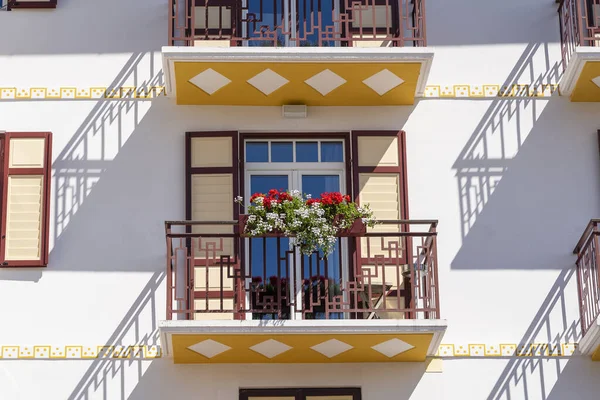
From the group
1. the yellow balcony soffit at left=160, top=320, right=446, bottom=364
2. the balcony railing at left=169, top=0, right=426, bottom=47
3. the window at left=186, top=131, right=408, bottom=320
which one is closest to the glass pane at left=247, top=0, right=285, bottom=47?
the balcony railing at left=169, top=0, right=426, bottom=47

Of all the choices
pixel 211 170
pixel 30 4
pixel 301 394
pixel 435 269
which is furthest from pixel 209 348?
Answer: pixel 30 4

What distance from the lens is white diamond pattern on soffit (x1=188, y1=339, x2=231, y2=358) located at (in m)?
14.4

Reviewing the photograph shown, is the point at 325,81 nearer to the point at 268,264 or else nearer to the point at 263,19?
the point at 263,19

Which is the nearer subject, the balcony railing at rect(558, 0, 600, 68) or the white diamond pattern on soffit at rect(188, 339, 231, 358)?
the white diamond pattern on soffit at rect(188, 339, 231, 358)

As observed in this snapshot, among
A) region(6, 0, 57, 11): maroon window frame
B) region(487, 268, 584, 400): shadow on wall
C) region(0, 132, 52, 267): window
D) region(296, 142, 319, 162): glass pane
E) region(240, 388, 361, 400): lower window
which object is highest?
region(6, 0, 57, 11): maroon window frame

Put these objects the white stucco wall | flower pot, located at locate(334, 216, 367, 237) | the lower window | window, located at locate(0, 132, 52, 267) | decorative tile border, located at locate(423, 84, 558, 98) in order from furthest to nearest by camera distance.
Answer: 1. decorative tile border, located at locate(423, 84, 558, 98)
2. window, located at locate(0, 132, 52, 267)
3. the white stucco wall
4. the lower window
5. flower pot, located at locate(334, 216, 367, 237)

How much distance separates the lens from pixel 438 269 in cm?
1528

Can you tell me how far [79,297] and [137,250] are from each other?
0.75 meters

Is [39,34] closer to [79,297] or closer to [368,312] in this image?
[79,297]

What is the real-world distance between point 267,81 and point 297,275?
6.88 ft

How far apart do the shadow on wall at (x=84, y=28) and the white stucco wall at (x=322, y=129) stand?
2 centimetres

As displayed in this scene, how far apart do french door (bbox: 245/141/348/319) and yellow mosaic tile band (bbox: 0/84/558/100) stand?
1202 millimetres

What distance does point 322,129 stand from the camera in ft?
52.0

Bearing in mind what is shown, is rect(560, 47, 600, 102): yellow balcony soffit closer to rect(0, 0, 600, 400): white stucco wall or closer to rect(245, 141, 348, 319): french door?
rect(0, 0, 600, 400): white stucco wall
